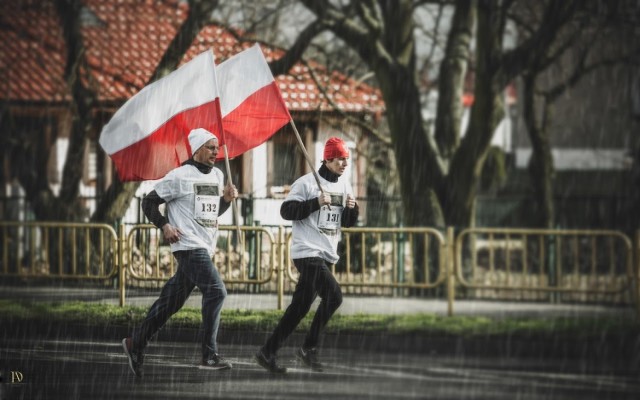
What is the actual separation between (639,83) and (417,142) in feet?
65.5

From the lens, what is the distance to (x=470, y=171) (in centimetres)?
1648

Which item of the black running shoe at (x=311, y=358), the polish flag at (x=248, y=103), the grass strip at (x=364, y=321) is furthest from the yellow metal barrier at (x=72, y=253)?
the black running shoe at (x=311, y=358)

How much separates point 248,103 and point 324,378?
2.82 meters

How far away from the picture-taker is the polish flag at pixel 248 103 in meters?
9.93

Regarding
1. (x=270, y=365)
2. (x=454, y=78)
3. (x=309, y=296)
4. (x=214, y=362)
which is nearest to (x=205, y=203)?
(x=309, y=296)

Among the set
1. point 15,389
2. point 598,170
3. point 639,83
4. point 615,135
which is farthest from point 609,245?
point 615,135

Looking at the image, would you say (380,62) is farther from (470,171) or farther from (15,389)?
(15,389)

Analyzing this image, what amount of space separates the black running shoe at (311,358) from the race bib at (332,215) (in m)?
0.97

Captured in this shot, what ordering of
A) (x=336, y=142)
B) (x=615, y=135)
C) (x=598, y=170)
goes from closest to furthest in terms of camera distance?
1. (x=336, y=142)
2. (x=598, y=170)
3. (x=615, y=135)

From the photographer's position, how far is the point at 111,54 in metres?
25.7

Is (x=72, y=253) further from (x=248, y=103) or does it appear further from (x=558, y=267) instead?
(x=558, y=267)

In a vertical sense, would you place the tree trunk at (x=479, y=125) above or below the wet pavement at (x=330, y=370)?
above

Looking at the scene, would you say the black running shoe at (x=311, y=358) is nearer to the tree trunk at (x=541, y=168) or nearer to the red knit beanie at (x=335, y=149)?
the red knit beanie at (x=335, y=149)

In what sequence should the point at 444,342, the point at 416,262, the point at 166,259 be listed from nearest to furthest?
the point at 444,342 < the point at 416,262 < the point at 166,259
